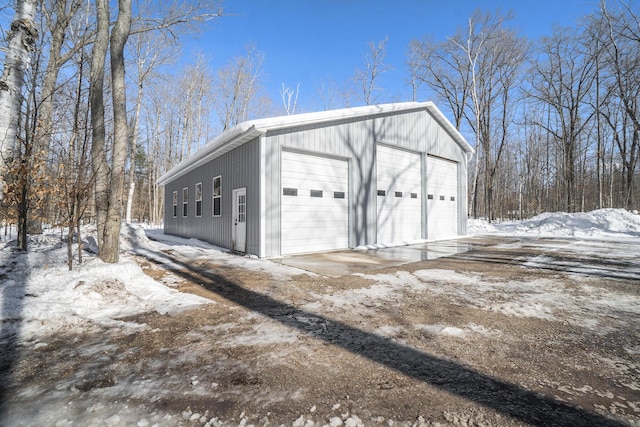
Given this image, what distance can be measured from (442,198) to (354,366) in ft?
43.1

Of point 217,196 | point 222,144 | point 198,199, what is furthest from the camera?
point 198,199

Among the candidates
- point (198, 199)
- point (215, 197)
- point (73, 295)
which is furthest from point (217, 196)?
point (73, 295)

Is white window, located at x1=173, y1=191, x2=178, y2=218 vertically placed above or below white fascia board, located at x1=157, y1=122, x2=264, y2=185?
below

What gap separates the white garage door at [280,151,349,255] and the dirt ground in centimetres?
448

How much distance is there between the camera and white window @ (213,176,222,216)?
991cm

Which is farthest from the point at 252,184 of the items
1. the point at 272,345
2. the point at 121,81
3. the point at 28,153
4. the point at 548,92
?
the point at 548,92

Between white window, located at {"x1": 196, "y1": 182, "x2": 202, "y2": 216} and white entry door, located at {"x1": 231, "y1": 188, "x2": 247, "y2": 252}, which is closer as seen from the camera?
white entry door, located at {"x1": 231, "y1": 188, "x2": 247, "y2": 252}

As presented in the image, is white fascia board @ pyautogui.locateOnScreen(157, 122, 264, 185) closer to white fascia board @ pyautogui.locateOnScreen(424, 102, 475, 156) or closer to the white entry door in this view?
the white entry door

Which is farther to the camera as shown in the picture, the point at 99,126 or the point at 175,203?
the point at 175,203

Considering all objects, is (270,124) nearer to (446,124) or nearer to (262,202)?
(262,202)

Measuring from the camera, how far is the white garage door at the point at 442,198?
13062 millimetres

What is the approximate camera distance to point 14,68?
3.60 metres

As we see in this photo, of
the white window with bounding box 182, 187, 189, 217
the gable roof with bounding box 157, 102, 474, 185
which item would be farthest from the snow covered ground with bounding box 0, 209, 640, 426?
the white window with bounding box 182, 187, 189, 217

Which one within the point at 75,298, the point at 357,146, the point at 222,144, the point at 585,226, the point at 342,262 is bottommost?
the point at 342,262
